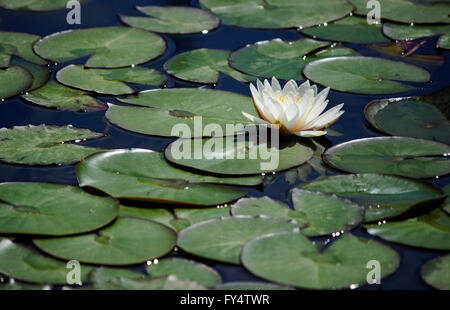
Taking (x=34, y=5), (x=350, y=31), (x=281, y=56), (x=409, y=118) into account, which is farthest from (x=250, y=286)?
(x=34, y=5)

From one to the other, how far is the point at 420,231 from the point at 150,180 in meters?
0.89

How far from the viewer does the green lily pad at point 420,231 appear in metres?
1.93

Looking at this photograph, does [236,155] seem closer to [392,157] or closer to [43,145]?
[392,157]

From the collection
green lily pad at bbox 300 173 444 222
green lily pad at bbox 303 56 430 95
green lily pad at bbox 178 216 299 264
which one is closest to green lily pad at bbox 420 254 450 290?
green lily pad at bbox 300 173 444 222

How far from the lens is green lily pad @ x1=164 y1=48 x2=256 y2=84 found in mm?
2953

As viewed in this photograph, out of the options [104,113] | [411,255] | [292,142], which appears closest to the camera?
[411,255]

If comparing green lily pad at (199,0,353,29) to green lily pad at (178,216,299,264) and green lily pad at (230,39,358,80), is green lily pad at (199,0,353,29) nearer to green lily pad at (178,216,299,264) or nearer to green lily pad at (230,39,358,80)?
green lily pad at (230,39,358,80)

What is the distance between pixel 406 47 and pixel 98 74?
1542 mm

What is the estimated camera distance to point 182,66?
305 cm

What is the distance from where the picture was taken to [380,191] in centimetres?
214

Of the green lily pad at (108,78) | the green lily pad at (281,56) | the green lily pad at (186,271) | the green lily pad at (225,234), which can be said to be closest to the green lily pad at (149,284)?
the green lily pad at (186,271)
